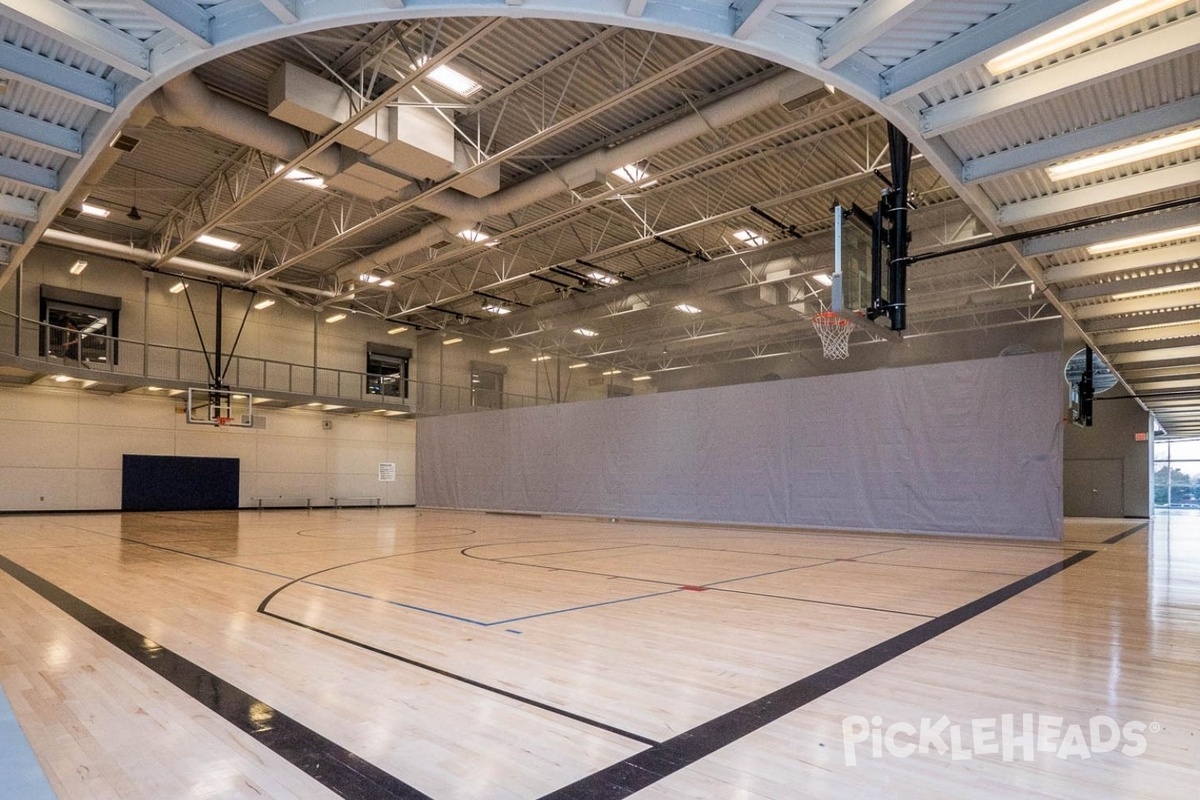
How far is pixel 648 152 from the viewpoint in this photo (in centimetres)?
1127

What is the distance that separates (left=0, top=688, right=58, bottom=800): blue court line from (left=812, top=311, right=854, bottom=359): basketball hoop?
1024cm

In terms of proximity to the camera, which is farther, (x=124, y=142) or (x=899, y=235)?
(x=124, y=142)

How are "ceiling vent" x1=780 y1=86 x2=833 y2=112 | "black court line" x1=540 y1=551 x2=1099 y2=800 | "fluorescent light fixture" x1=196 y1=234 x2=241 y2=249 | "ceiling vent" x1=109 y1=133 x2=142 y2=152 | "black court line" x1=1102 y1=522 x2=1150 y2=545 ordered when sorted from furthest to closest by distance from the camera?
"fluorescent light fixture" x1=196 y1=234 x2=241 y2=249 → "black court line" x1=1102 y1=522 x2=1150 y2=545 → "ceiling vent" x1=109 y1=133 x2=142 y2=152 → "ceiling vent" x1=780 y1=86 x2=833 y2=112 → "black court line" x1=540 y1=551 x2=1099 y2=800

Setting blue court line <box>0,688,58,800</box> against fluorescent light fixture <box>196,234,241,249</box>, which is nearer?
blue court line <box>0,688,58,800</box>

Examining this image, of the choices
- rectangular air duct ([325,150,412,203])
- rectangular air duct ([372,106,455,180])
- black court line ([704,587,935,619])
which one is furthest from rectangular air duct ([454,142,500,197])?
black court line ([704,587,935,619])

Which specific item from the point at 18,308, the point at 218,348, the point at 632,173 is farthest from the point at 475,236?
the point at 18,308

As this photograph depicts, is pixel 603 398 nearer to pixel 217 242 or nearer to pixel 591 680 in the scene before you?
pixel 217 242

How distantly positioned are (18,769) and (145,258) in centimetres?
1855

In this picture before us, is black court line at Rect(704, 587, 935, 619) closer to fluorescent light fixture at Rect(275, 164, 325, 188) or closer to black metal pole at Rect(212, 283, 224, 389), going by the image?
fluorescent light fixture at Rect(275, 164, 325, 188)

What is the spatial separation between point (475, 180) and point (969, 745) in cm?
1158

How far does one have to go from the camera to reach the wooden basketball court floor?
2400 mm

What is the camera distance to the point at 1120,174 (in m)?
7.81

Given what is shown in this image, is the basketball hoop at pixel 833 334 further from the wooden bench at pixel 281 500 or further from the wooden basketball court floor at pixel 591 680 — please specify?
the wooden bench at pixel 281 500

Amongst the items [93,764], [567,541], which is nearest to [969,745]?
[93,764]
